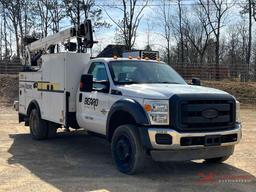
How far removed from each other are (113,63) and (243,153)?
3645mm

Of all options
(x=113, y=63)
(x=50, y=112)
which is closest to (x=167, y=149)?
(x=113, y=63)

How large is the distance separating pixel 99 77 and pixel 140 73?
858 millimetres

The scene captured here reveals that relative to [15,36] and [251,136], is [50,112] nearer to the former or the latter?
[251,136]

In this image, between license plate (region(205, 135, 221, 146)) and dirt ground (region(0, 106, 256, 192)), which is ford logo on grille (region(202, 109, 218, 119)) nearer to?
license plate (region(205, 135, 221, 146))

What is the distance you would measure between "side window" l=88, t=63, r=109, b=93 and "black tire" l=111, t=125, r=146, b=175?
1.07m

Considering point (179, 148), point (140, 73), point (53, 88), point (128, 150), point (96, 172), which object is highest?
point (140, 73)

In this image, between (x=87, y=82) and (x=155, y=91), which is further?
(x=87, y=82)

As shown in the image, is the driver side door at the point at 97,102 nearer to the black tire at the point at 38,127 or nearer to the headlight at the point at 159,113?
the headlight at the point at 159,113

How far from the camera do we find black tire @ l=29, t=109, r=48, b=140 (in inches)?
433

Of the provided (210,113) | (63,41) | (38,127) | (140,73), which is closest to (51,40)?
(63,41)

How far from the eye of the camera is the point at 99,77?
8734mm

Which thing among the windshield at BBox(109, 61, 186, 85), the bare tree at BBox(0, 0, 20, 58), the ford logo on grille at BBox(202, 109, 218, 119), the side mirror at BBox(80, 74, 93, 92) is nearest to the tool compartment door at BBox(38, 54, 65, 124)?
the side mirror at BBox(80, 74, 93, 92)

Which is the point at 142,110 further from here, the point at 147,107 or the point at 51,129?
the point at 51,129

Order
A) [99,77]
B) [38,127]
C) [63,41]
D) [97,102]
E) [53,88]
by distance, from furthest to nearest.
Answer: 1. [63,41]
2. [38,127]
3. [53,88]
4. [99,77]
5. [97,102]
